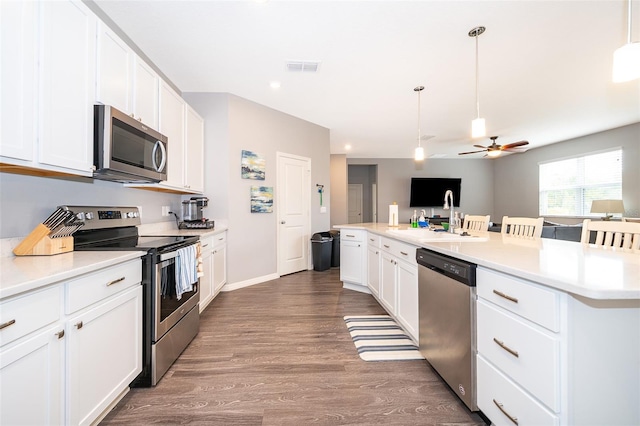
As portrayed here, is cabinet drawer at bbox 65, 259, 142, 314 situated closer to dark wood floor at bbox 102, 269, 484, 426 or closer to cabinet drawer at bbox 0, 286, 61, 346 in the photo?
cabinet drawer at bbox 0, 286, 61, 346

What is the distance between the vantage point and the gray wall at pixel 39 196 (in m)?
1.49

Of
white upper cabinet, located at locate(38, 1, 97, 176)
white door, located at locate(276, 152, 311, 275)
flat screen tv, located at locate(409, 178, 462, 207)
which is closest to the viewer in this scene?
white upper cabinet, located at locate(38, 1, 97, 176)

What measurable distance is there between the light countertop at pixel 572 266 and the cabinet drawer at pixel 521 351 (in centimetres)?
22

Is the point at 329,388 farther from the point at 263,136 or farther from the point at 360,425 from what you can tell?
the point at 263,136

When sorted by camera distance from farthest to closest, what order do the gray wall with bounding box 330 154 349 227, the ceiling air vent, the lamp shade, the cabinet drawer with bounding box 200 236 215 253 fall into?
1. the gray wall with bounding box 330 154 349 227
2. the lamp shade
3. the ceiling air vent
4. the cabinet drawer with bounding box 200 236 215 253

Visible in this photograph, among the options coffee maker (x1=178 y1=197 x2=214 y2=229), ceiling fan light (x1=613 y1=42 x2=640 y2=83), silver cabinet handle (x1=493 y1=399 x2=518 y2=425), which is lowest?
silver cabinet handle (x1=493 y1=399 x2=518 y2=425)

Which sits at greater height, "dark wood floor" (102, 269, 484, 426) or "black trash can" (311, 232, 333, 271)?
"black trash can" (311, 232, 333, 271)

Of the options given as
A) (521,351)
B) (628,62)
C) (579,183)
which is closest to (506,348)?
(521,351)

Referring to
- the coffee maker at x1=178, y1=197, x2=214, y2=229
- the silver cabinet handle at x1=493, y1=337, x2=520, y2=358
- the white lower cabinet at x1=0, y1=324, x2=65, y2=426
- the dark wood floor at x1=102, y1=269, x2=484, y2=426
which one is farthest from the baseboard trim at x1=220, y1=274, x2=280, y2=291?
the silver cabinet handle at x1=493, y1=337, x2=520, y2=358

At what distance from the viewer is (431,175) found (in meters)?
9.08

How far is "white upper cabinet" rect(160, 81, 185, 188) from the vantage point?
2674mm

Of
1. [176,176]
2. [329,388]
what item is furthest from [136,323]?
[176,176]

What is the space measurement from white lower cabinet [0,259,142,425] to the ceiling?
2.24m

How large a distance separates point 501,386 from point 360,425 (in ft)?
2.37
